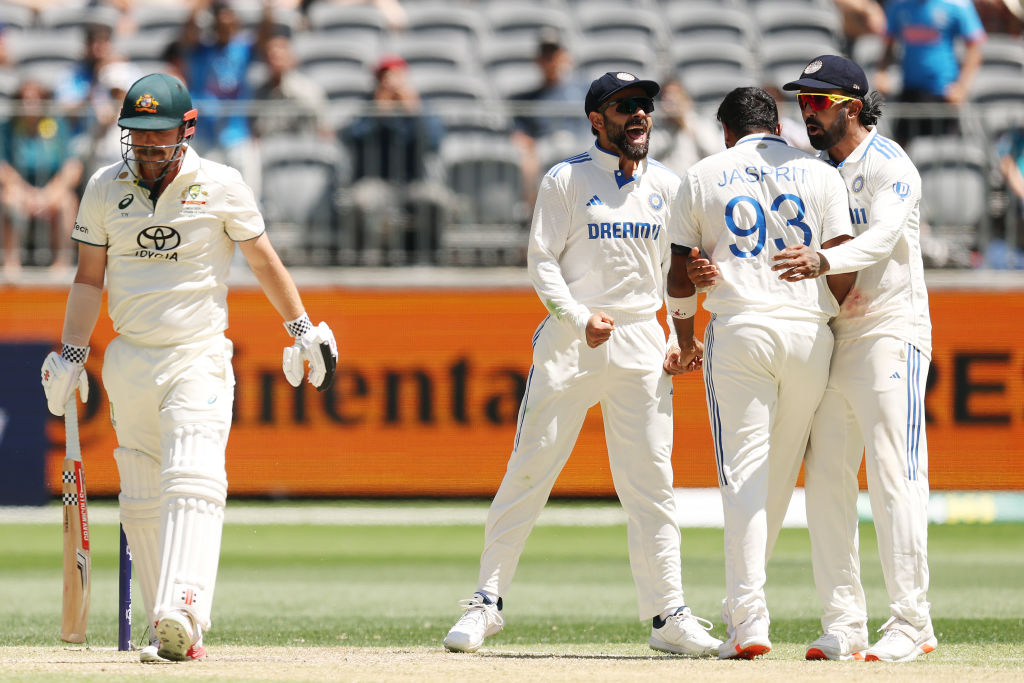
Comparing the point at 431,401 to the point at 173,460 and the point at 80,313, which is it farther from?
the point at 173,460

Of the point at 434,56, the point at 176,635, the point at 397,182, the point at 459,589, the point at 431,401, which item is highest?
the point at 434,56

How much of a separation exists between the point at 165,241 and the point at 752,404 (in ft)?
8.57

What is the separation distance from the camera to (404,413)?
12984mm

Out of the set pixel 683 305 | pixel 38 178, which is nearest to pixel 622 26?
pixel 38 178

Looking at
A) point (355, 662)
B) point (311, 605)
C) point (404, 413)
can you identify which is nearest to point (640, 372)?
point (355, 662)

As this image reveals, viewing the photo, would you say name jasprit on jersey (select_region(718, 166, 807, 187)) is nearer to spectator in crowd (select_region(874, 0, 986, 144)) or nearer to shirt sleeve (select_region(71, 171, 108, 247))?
shirt sleeve (select_region(71, 171, 108, 247))

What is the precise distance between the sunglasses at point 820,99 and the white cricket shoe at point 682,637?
90.9 inches

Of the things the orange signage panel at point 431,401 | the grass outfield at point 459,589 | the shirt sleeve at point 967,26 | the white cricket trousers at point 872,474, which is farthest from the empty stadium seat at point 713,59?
the white cricket trousers at point 872,474

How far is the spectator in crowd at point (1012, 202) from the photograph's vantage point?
12.9 metres

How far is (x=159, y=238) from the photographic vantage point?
615 cm

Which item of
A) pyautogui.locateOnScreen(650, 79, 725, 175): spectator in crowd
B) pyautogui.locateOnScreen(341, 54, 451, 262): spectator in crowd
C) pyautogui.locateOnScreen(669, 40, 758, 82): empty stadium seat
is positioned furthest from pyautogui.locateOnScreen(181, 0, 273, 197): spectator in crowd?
pyautogui.locateOnScreen(669, 40, 758, 82): empty stadium seat

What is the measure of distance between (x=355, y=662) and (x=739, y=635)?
1.61 meters

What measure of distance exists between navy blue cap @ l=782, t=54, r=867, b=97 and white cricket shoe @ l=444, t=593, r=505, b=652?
105 inches

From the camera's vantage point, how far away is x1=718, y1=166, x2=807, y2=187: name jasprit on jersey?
618 centimetres
